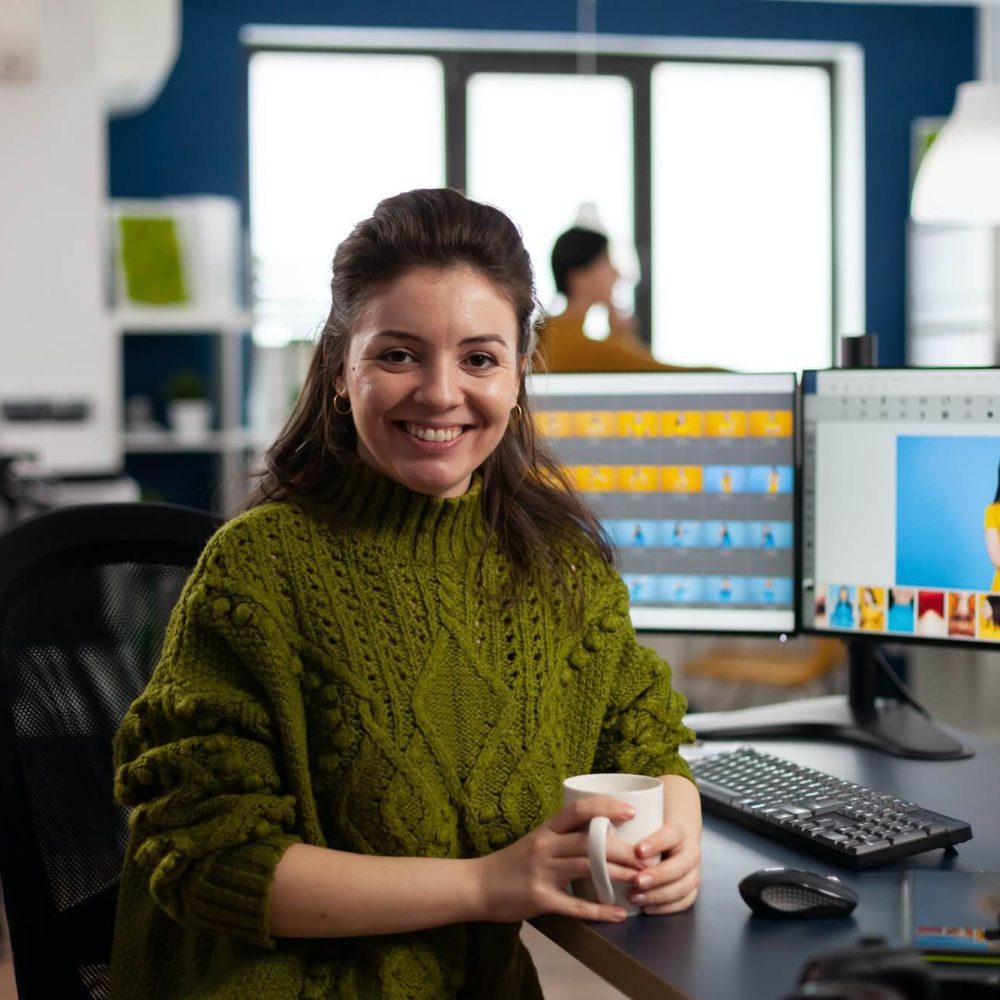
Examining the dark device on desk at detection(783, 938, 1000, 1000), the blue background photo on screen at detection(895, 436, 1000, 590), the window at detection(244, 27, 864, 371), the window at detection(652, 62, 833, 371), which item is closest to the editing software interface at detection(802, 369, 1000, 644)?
the blue background photo on screen at detection(895, 436, 1000, 590)

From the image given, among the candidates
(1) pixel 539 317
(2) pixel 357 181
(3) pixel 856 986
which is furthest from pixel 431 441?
(2) pixel 357 181

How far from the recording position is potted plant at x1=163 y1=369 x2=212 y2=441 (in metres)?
5.40

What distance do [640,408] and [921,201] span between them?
73.2 inches

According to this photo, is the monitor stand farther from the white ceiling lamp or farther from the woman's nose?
the white ceiling lamp

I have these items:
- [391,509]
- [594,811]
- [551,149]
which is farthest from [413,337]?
[551,149]

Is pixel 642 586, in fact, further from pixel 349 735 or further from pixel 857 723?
pixel 349 735

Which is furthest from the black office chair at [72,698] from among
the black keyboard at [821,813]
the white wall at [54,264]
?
the white wall at [54,264]

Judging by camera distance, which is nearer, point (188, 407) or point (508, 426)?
point (508, 426)

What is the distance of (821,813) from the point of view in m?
1.36

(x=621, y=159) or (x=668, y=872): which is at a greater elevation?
(x=621, y=159)

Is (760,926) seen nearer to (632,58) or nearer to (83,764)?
(83,764)

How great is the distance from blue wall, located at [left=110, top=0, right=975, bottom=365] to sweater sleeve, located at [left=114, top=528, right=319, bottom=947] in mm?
4909

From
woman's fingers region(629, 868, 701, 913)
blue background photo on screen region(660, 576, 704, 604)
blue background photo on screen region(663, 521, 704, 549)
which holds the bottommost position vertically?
woman's fingers region(629, 868, 701, 913)

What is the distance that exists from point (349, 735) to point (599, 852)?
257 mm
